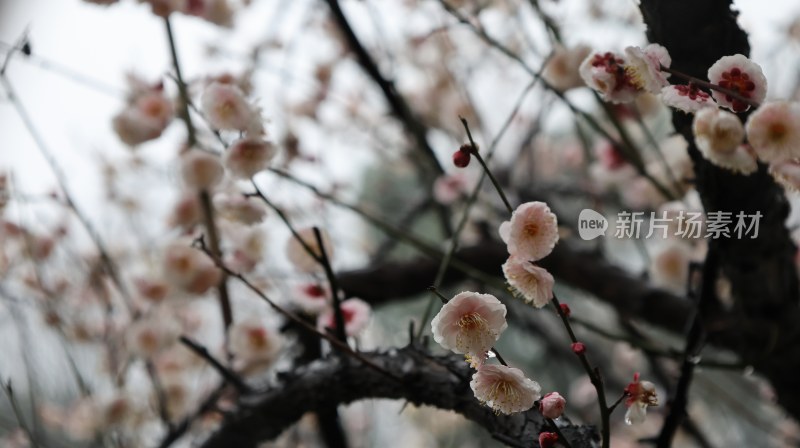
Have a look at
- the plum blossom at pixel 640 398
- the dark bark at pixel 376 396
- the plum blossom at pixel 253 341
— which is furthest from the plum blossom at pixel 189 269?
the plum blossom at pixel 640 398

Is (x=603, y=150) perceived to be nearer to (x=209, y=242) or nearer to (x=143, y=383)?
(x=209, y=242)

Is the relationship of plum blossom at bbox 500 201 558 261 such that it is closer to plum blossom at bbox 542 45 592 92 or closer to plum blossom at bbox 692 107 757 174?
plum blossom at bbox 692 107 757 174

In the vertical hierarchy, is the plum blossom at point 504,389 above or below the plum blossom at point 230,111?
below

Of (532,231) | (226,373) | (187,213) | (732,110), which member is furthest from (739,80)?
(187,213)

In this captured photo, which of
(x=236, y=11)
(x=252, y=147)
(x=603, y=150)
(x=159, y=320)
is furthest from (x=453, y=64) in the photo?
(x=252, y=147)

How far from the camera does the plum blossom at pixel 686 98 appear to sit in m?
0.44

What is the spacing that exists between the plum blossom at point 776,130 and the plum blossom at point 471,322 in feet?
0.61

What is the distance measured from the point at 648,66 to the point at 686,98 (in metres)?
0.03

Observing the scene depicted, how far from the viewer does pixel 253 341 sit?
930 mm

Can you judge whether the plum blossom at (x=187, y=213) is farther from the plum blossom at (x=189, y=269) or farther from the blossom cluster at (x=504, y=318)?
the blossom cluster at (x=504, y=318)

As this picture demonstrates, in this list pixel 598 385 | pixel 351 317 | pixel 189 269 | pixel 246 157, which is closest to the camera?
pixel 598 385

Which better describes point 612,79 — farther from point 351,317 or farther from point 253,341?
point 253,341

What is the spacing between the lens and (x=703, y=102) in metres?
0.45

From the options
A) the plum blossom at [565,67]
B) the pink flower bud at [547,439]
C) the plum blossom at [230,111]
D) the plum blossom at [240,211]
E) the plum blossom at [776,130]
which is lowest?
the pink flower bud at [547,439]
